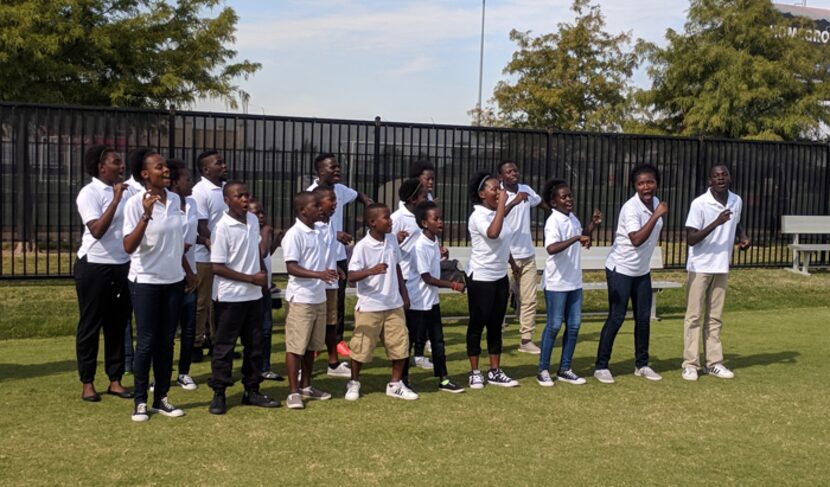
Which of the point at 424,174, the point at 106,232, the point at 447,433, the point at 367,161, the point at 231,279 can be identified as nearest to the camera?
the point at 447,433

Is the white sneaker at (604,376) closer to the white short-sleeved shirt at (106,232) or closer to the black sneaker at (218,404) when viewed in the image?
the black sneaker at (218,404)

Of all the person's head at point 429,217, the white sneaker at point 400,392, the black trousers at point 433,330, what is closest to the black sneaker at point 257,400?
the white sneaker at point 400,392

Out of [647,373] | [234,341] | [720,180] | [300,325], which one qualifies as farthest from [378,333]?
[720,180]

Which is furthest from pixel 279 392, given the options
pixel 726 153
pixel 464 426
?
pixel 726 153

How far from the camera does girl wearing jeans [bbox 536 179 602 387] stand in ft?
22.4

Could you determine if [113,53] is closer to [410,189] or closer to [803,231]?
[410,189]

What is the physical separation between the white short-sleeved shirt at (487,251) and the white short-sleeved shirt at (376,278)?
73 centimetres

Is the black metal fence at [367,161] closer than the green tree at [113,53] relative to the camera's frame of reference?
Yes


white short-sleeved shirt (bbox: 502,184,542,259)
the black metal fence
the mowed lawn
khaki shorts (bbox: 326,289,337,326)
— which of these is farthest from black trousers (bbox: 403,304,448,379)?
the black metal fence

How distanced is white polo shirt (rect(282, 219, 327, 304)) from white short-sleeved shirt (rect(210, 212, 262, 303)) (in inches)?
10.5

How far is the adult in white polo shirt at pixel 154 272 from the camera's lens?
5488mm

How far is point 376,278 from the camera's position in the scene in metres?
6.23

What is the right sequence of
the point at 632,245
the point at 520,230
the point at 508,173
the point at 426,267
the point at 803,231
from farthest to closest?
the point at 803,231
the point at 520,230
the point at 508,173
the point at 632,245
the point at 426,267

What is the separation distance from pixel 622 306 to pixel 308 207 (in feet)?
9.35
